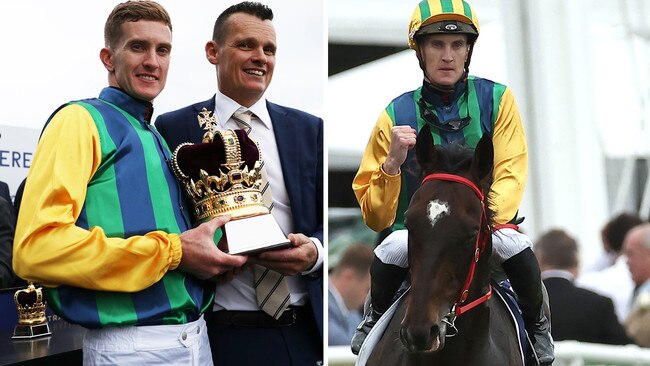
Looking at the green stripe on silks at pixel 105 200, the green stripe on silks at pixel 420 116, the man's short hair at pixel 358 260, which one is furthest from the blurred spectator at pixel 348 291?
the green stripe on silks at pixel 105 200

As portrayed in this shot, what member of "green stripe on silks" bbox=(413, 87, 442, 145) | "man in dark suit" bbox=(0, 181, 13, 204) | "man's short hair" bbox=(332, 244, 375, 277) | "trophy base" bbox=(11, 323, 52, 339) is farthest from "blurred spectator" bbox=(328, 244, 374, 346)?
"man in dark suit" bbox=(0, 181, 13, 204)

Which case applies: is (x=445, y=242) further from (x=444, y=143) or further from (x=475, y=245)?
(x=444, y=143)

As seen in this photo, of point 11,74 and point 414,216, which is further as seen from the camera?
point 11,74

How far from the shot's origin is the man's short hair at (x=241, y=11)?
1.90 meters

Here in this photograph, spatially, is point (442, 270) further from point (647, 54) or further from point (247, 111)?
point (647, 54)

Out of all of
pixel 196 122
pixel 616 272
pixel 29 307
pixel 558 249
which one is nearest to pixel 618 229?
pixel 616 272

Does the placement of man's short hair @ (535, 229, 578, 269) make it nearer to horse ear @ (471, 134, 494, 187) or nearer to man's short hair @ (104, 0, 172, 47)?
horse ear @ (471, 134, 494, 187)

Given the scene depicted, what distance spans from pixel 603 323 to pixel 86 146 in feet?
5.14

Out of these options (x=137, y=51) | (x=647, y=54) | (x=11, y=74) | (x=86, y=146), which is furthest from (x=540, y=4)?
(x=11, y=74)

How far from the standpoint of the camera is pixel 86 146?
5.01 ft

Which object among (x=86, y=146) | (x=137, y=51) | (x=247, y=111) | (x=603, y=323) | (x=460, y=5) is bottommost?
(x=603, y=323)

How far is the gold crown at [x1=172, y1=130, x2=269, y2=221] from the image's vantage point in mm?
1676

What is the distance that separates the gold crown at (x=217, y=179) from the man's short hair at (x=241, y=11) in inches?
13.1

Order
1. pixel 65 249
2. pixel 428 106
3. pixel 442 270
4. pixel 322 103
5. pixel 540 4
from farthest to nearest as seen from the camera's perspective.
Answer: pixel 540 4 < pixel 322 103 < pixel 428 106 < pixel 442 270 < pixel 65 249
